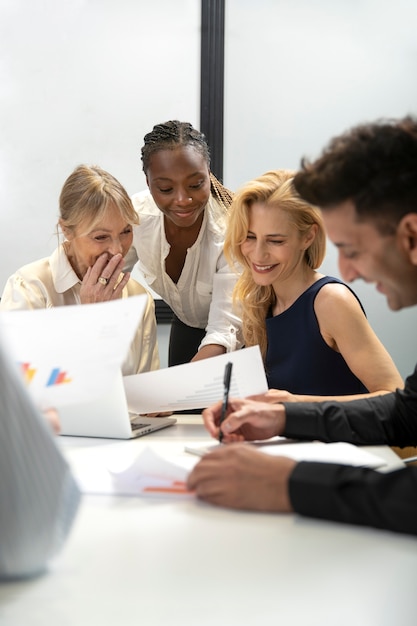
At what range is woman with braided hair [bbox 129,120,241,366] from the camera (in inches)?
89.6

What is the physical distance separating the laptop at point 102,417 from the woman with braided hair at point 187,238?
760mm

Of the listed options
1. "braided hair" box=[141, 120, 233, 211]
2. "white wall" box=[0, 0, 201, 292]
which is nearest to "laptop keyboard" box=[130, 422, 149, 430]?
"braided hair" box=[141, 120, 233, 211]

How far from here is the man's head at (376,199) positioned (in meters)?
1.15

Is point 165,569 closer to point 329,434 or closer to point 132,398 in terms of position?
point 329,434

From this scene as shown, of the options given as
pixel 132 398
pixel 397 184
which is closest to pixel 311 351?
pixel 132 398

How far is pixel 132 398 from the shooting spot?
5.70 ft

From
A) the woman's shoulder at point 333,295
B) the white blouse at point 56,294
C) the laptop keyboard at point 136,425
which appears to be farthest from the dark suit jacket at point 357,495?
the white blouse at point 56,294

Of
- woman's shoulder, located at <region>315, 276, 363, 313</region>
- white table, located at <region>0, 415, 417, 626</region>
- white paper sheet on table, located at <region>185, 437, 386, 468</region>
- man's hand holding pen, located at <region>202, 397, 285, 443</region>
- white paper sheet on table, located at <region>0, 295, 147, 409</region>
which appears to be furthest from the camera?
woman's shoulder, located at <region>315, 276, 363, 313</region>

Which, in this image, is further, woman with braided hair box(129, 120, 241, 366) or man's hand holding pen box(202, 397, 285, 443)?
woman with braided hair box(129, 120, 241, 366)

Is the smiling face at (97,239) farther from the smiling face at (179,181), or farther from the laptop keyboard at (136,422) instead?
the laptop keyboard at (136,422)

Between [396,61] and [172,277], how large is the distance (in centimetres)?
196

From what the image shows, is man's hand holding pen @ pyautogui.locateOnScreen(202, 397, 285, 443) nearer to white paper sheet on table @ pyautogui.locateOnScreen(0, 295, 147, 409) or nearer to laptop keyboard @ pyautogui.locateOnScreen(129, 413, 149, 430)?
laptop keyboard @ pyautogui.locateOnScreen(129, 413, 149, 430)

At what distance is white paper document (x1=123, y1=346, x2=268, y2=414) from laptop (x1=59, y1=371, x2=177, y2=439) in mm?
113

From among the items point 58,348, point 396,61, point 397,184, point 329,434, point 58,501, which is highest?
point 396,61
